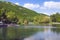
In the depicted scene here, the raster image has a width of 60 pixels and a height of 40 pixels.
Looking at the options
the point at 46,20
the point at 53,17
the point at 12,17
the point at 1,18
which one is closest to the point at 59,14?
the point at 53,17

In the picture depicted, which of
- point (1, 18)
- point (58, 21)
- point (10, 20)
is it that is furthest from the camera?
point (58, 21)

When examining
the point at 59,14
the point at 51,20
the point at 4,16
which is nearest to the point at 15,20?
the point at 4,16

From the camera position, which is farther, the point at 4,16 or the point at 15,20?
the point at 15,20

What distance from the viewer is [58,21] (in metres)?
135

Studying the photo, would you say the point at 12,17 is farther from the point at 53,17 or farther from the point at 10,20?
the point at 53,17

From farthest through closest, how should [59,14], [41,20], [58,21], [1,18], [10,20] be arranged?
1. [59,14]
2. [58,21]
3. [41,20]
4. [10,20]
5. [1,18]

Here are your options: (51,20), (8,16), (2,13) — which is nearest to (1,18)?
(2,13)

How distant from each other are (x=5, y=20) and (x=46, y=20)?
150ft

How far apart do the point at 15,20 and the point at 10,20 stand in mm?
3677

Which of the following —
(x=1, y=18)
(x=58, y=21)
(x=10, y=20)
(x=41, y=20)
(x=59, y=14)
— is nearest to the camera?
(x=1, y=18)

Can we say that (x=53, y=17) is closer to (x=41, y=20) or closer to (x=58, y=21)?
(x=58, y=21)

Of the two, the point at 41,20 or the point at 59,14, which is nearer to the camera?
the point at 41,20

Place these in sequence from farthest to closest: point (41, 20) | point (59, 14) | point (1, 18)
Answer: point (59, 14) → point (41, 20) → point (1, 18)

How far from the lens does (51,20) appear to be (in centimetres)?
13062
